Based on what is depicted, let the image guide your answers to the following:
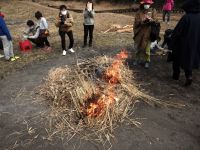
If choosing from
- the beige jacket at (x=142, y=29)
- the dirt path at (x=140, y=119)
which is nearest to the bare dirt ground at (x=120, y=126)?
the dirt path at (x=140, y=119)

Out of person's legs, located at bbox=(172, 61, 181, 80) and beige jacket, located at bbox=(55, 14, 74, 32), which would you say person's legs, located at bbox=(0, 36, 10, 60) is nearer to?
beige jacket, located at bbox=(55, 14, 74, 32)

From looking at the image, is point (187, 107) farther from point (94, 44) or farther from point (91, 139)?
point (94, 44)

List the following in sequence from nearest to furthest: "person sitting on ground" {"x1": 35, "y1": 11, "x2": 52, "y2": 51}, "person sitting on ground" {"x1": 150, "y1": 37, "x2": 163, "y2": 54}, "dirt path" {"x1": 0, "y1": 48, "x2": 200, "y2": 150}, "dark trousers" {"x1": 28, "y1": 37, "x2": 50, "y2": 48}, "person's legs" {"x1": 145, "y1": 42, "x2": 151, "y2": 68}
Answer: "dirt path" {"x1": 0, "y1": 48, "x2": 200, "y2": 150} → "person's legs" {"x1": 145, "y1": 42, "x2": 151, "y2": 68} → "person sitting on ground" {"x1": 150, "y1": 37, "x2": 163, "y2": 54} → "person sitting on ground" {"x1": 35, "y1": 11, "x2": 52, "y2": 51} → "dark trousers" {"x1": 28, "y1": 37, "x2": 50, "y2": 48}

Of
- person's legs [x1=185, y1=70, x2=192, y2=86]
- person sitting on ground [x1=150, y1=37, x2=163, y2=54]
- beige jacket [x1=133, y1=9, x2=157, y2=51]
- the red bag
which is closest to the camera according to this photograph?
person's legs [x1=185, y1=70, x2=192, y2=86]

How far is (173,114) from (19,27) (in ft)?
33.8

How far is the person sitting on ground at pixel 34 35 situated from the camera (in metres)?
11.4

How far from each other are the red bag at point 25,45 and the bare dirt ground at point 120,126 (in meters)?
0.32

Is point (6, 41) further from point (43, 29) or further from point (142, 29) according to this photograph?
point (142, 29)

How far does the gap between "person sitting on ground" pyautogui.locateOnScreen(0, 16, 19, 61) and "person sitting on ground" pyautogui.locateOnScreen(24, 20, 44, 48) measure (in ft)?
3.75

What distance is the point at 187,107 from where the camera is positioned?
23.3 ft

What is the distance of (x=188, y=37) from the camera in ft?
25.4

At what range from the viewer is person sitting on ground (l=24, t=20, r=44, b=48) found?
11.4 m

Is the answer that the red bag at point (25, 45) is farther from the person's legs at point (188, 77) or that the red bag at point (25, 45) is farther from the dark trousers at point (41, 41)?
the person's legs at point (188, 77)

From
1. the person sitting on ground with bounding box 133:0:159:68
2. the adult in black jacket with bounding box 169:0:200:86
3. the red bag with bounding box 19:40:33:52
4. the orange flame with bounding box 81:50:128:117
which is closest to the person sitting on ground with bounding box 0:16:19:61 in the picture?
the red bag with bounding box 19:40:33:52
